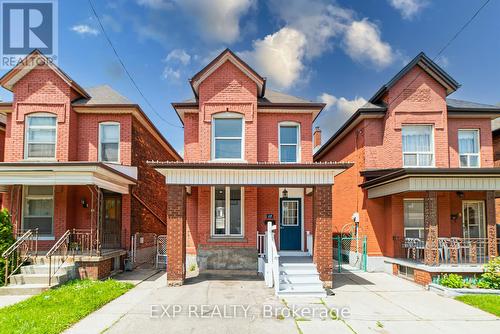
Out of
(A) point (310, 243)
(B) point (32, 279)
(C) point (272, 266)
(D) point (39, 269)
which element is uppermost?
(A) point (310, 243)

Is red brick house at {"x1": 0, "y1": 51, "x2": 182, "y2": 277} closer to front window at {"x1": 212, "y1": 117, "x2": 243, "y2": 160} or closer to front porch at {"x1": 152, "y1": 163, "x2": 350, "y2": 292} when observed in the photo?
front porch at {"x1": 152, "y1": 163, "x2": 350, "y2": 292}

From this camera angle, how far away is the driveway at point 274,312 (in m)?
7.30

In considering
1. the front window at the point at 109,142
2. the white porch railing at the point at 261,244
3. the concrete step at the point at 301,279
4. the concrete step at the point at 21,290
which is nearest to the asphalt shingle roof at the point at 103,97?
the front window at the point at 109,142

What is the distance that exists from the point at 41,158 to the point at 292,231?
Answer: 11.2 m

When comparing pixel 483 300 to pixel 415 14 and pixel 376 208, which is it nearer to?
pixel 376 208

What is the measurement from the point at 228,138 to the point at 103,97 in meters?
6.38

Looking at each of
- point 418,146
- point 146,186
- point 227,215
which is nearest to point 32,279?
point 227,215

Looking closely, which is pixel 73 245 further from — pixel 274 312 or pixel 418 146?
pixel 418 146

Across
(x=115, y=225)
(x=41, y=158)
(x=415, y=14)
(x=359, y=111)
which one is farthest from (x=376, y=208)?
(x=41, y=158)

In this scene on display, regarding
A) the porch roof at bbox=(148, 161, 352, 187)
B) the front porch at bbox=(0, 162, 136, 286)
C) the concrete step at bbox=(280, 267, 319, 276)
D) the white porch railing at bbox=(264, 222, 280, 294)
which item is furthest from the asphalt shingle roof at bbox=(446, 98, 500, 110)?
the front porch at bbox=(0, 162, 136, 286)

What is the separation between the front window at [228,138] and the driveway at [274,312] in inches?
213

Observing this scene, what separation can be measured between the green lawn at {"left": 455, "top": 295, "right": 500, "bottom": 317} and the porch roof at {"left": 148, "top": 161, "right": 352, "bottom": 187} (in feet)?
16.6

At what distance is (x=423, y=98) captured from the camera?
15203mm

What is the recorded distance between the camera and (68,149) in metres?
14.4
